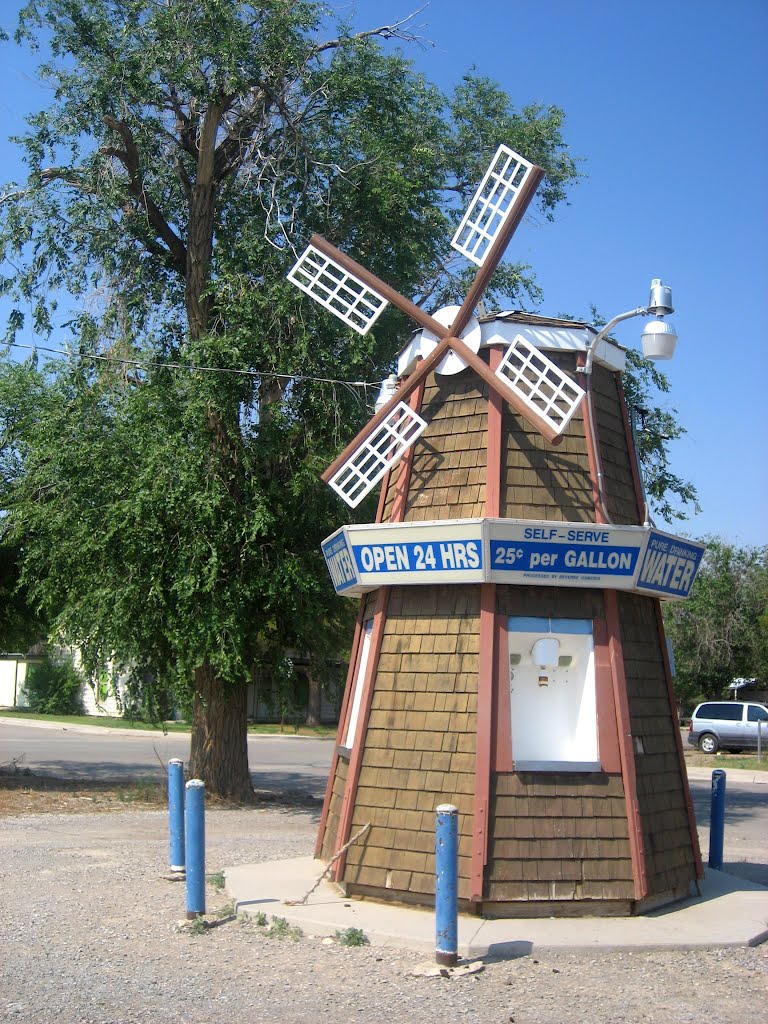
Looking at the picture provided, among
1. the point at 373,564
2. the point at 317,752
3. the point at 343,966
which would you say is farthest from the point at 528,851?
the point at 317,752

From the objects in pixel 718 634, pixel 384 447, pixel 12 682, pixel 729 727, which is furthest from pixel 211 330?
pixel 12 682

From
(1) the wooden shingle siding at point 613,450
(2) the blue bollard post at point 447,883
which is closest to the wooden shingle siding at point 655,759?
(1) the wooden shingle siding at point 613,450

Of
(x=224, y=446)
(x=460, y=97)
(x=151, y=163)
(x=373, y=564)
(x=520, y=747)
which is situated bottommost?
(x=520, y=747)

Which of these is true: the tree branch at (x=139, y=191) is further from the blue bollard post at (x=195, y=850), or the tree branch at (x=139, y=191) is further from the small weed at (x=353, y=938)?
the small weed at (x=353, y=938)

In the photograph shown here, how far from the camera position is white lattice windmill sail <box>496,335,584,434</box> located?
987 cm

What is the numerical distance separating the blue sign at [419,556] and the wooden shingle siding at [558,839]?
1920 mm

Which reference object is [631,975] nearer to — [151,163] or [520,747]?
[520,747]

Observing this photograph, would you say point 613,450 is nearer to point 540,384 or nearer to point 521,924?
point 540,384

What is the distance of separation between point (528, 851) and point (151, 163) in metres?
14.3

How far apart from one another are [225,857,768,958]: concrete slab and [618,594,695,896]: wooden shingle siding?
15.7 inches

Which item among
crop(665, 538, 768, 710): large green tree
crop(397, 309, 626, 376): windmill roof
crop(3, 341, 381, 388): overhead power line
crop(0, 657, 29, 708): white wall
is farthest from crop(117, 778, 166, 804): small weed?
crop(0, 657, 29, 708): white wall

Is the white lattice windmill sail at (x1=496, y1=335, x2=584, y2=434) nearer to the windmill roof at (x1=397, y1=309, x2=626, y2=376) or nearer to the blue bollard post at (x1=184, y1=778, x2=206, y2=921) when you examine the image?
the windmill roof at (x1=397, y1=309, x2=626, y2=376)

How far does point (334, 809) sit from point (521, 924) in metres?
2.68

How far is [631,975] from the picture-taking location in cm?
785
